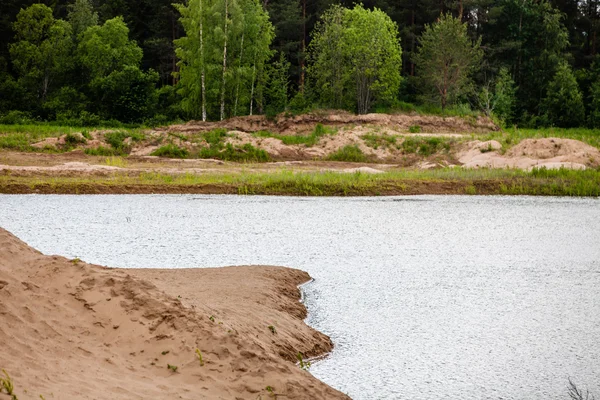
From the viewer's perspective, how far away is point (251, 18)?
50.3m

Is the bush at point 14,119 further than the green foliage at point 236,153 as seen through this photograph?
Yes

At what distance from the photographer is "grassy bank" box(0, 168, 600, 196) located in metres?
20.7

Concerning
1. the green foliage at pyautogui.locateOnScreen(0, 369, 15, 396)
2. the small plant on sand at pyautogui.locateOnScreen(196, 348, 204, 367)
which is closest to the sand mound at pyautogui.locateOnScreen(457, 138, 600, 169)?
the small plant on sand at pyautogui.locateOnScreen(196, 348, 204, 367)

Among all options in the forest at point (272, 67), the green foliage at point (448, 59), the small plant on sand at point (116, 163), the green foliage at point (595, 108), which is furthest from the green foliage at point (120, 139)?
the green foliage at point (595, 108)

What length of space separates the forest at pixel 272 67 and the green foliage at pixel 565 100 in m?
0.11

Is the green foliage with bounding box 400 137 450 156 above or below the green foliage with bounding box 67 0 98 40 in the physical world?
below

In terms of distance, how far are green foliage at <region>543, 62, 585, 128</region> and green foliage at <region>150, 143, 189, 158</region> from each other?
114 ft

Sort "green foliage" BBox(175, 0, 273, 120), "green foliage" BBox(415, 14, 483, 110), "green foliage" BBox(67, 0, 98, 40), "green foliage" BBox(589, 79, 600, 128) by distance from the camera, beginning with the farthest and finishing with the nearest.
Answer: "green foliage" BBox(67, 0, 98, 40)
"green foliage" BBox(589, 79, 600, 128)
"green foliage" BBox(415, 14, 483, 110)
"green foliage" BBox(175, 0, 273, 120)

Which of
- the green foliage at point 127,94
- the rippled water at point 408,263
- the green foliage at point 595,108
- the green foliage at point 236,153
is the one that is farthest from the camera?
the green foliage at point 595,108

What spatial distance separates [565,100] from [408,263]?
5027 cm

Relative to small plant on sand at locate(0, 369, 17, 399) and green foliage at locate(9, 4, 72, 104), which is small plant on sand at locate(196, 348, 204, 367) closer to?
small plant on sand at locate(0, 369, 17, 399)

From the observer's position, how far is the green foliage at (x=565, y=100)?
2235 inches

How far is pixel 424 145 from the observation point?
34.8 meters

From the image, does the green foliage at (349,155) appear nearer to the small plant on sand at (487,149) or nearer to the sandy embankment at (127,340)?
the small plant on sand at (487,149)
